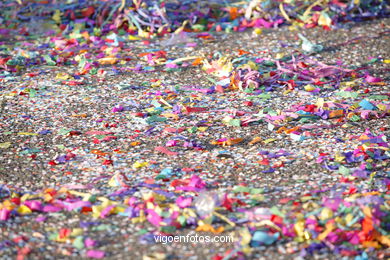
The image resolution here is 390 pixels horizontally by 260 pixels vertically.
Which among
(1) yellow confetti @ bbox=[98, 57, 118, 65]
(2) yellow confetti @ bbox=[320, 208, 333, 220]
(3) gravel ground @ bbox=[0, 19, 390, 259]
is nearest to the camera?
(3) gravel ground @ bbox=[0, 19, 390, 259]

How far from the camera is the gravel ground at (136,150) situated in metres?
2.77

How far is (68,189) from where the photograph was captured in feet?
10.5

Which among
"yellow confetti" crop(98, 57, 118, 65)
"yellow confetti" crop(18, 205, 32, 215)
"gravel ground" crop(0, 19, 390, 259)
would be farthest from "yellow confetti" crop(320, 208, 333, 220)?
"yellow confetti" crop(98, 57, 118, 65)

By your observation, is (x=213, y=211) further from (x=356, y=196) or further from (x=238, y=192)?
(x=356, y=196)

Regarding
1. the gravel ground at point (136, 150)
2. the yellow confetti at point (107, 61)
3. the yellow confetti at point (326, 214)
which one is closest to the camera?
the gravel ground at point (136, 150)

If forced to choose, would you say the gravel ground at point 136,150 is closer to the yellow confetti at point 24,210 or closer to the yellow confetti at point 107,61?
the yellow confetti at point 24,210

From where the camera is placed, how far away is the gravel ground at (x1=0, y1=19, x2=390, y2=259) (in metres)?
2.77

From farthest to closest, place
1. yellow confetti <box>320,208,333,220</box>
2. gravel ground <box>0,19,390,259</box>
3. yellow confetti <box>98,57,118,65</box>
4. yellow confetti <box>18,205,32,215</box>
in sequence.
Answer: yellow confetti <box>98,57,118,65</box> < yellow confetti <box>18,205,32,215</box> < yellow confetti <box>320,208,333,220</box> < gravel ground <box>0,19,390,259</box>

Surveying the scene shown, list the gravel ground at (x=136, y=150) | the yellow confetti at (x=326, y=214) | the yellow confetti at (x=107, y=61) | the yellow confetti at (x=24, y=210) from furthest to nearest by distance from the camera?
the yellow confetti at (x=107, y=61) → the yellow confetti at (x=24, y=210) → the yellow confetti at (x=326, y=214) → the gravel ground at (x=136, y=150)

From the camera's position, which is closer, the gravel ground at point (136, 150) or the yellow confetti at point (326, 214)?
the gravel ground at point (136, 150)

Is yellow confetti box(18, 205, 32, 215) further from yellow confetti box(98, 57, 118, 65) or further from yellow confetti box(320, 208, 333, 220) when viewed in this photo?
yellow confetti box(98, 57, 118, 65)

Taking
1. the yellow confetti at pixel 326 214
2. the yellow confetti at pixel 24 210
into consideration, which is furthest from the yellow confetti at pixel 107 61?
the yellow confetti at pixel 326 214

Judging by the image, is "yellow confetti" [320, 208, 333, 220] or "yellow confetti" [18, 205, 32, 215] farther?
"yellow confetti" [18, 205, 32, 215]

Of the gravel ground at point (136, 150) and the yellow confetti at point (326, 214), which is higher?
the yellow confetti at point (326, 214)
